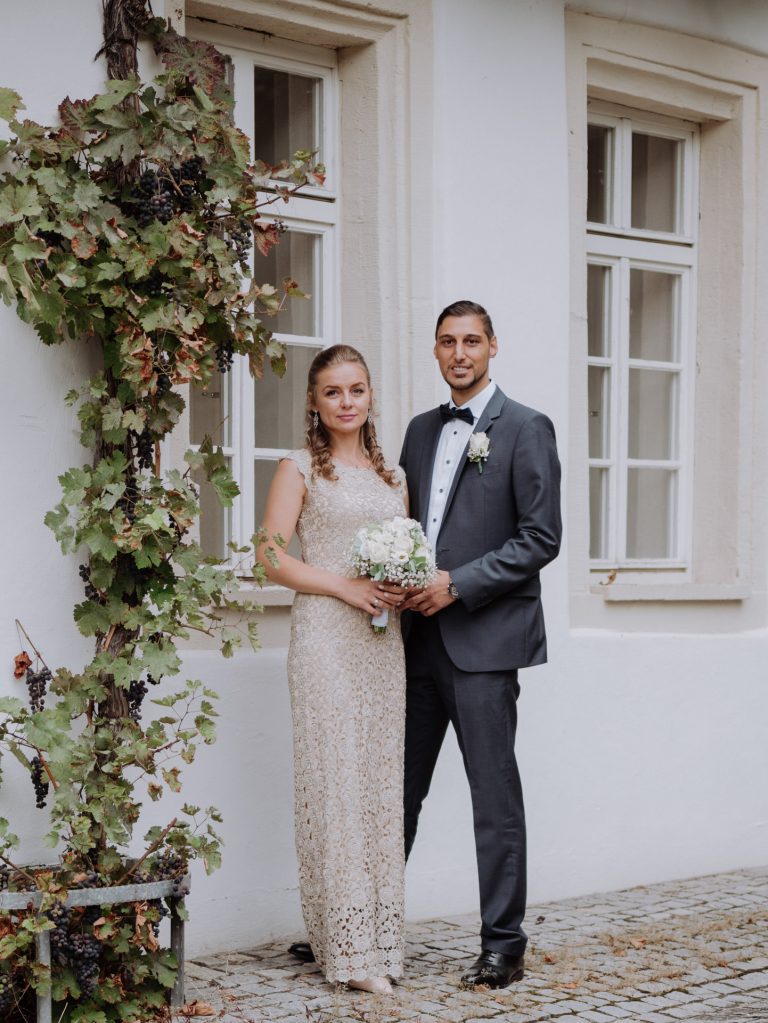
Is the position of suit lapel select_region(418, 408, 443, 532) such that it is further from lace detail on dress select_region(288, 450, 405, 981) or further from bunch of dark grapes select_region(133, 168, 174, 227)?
bunch of dark grapes select_region(133, 168, 174, 227)

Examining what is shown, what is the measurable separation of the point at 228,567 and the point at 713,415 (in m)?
2.65

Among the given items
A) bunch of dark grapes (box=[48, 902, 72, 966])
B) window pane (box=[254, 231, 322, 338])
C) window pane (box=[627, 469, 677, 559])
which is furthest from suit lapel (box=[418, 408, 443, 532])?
window pane (box=[627, 469, 677, 559])

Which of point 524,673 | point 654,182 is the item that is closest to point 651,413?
point 654,182

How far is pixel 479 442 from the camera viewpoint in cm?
484

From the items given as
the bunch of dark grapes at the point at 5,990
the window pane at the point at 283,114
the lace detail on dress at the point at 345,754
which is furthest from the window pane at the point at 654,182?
the bunch of dark grapes at the point at 5,990

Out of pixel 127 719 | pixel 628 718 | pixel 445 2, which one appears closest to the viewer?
pixel 127 719

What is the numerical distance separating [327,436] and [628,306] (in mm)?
2424

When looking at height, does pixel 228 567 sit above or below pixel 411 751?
above

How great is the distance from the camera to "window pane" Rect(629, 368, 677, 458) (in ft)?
22.7

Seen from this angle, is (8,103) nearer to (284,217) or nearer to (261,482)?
(284,217)

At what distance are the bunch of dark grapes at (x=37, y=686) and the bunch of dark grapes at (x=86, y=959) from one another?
0.66m

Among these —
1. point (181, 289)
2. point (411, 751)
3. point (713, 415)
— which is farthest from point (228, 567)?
point (713, 415)

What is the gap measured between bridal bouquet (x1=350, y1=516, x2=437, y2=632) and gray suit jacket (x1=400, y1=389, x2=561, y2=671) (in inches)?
8.2

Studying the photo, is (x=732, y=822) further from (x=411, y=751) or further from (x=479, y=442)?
(x=479, y=442)
